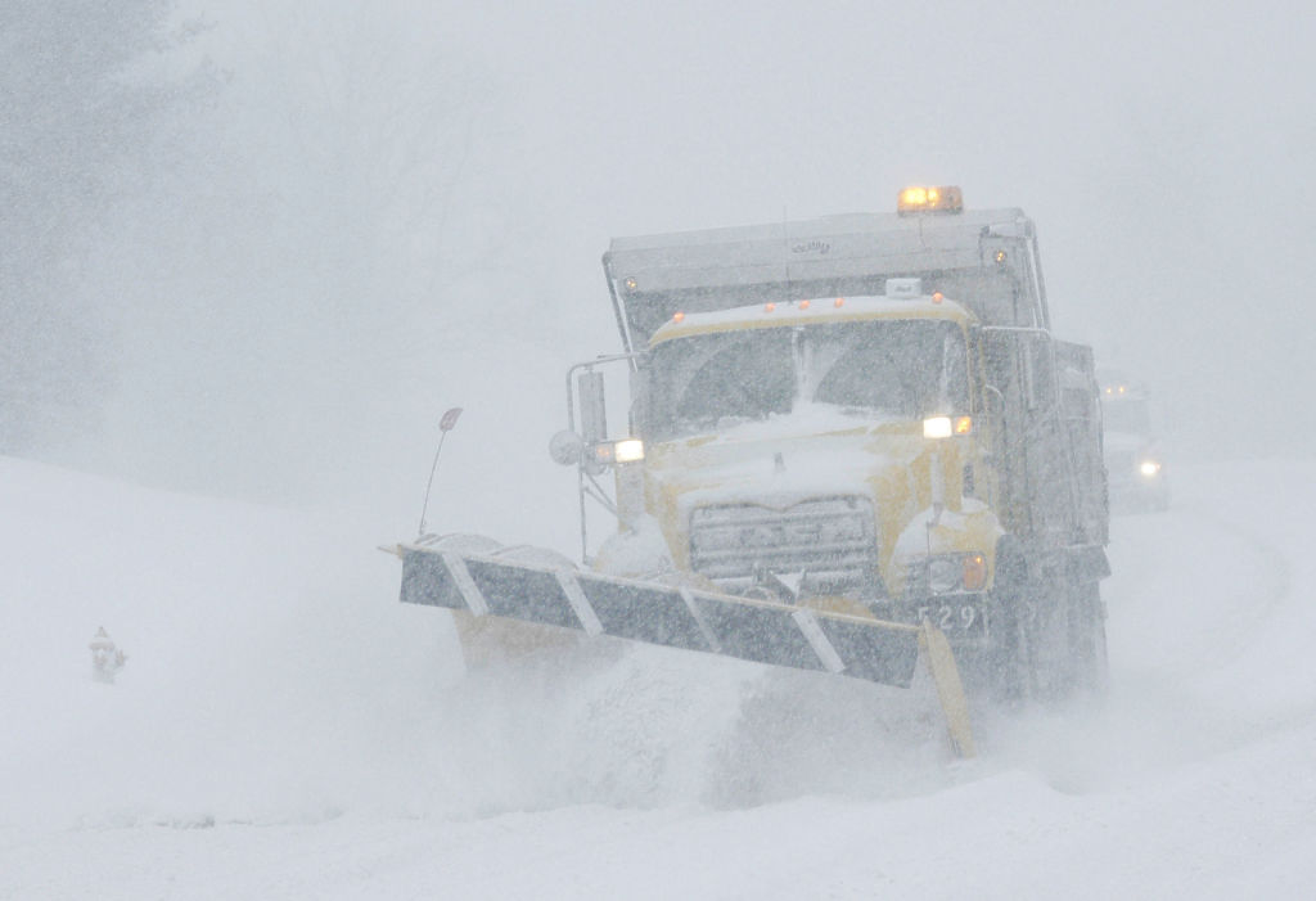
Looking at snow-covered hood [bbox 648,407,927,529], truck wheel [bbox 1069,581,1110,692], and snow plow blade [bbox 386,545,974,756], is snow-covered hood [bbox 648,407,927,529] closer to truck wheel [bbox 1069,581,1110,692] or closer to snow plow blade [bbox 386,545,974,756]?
snow plow blade [bbox 386,545,974,756]

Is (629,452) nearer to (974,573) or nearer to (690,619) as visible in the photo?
(974,573)

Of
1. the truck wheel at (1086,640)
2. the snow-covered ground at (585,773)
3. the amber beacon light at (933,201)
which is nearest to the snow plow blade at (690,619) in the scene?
the snow-covered ground at (585,773)

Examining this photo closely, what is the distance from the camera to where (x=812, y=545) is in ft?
28.1

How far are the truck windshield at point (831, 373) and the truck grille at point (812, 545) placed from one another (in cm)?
92

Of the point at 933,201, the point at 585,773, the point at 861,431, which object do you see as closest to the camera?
the point at 585,773

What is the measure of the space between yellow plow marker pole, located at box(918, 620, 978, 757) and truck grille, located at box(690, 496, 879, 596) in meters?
0.93

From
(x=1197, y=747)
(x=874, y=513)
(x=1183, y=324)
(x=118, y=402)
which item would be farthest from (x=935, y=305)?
(x=1183, y=324)

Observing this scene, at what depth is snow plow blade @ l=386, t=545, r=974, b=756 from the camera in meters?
7.27

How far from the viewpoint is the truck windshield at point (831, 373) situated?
9391 mm

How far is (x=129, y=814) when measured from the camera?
7.90 metres

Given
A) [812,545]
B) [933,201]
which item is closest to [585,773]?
[812,545]

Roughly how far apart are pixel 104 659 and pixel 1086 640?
6456mm

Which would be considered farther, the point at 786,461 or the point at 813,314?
the point at 813,314

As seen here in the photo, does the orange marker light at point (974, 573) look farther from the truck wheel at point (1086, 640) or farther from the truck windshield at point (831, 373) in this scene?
the truck wheel at point (1086, 640)
